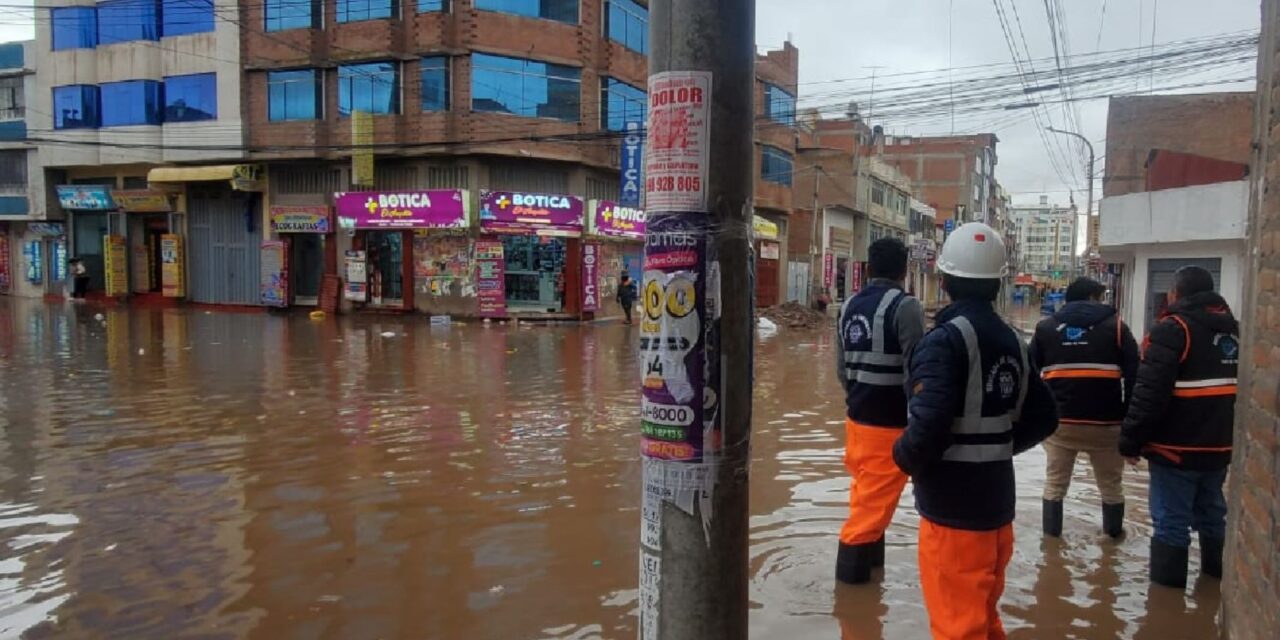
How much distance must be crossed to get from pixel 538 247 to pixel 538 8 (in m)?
7.06

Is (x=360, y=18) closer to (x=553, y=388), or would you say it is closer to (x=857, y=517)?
(x=553, y=388)

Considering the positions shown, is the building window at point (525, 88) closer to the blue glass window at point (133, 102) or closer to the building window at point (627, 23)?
the building window at point (627, 23)

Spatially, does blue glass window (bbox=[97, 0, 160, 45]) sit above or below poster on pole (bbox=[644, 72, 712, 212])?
above

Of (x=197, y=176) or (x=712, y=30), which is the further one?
(x=197, y=176)

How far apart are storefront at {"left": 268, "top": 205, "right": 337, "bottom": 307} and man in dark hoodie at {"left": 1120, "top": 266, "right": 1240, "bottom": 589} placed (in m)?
25.8

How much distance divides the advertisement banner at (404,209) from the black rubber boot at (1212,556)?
21.9 meters

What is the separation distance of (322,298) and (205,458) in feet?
68.7

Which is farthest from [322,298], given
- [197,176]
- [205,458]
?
[205,458]

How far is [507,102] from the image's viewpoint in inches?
959

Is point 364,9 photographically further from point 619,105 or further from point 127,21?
point 127,21

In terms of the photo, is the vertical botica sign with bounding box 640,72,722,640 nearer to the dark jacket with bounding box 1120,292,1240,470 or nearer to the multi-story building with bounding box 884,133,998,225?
the dark jacket with bounding box 1120,292,1240,470

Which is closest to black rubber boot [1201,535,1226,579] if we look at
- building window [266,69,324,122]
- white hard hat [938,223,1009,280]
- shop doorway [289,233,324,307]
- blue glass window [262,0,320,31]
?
white hard hat [938,223,1009,280]

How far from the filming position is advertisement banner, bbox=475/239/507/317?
79.9 feet

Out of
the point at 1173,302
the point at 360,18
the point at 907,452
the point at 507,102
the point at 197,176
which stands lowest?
the point at 907,452
